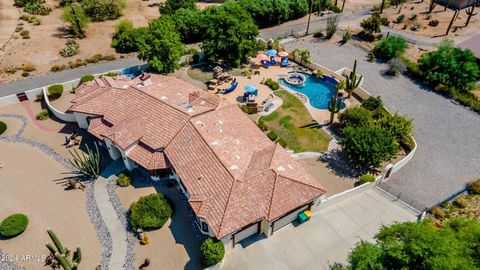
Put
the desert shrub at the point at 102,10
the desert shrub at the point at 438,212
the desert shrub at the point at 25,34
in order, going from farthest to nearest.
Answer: the desert shrub at the point at 102,10 → the desert shrub at the point at 25,34 → the desert shrub at the point at 438,212

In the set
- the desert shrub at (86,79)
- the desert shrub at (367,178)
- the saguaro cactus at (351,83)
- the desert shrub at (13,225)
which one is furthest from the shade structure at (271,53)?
the desert shrub at (13,225)

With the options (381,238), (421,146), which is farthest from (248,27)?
(381,238)

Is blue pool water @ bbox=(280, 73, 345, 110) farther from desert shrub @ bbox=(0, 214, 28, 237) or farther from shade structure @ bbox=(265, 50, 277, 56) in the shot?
desert shrub @ bbox=(0, 214, 28, 237)

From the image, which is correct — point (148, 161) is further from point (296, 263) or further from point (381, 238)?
point (381, 238)

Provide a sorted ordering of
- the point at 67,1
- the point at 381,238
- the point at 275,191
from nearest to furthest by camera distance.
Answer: the point at 381,238 → the point at 275,191 → the point at 67,1

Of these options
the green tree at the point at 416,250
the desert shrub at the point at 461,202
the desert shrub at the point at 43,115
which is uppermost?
the green tree at the point at 416,250

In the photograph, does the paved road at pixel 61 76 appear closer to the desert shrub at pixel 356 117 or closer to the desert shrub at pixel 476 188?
the desert shrub at pixel 356 117
